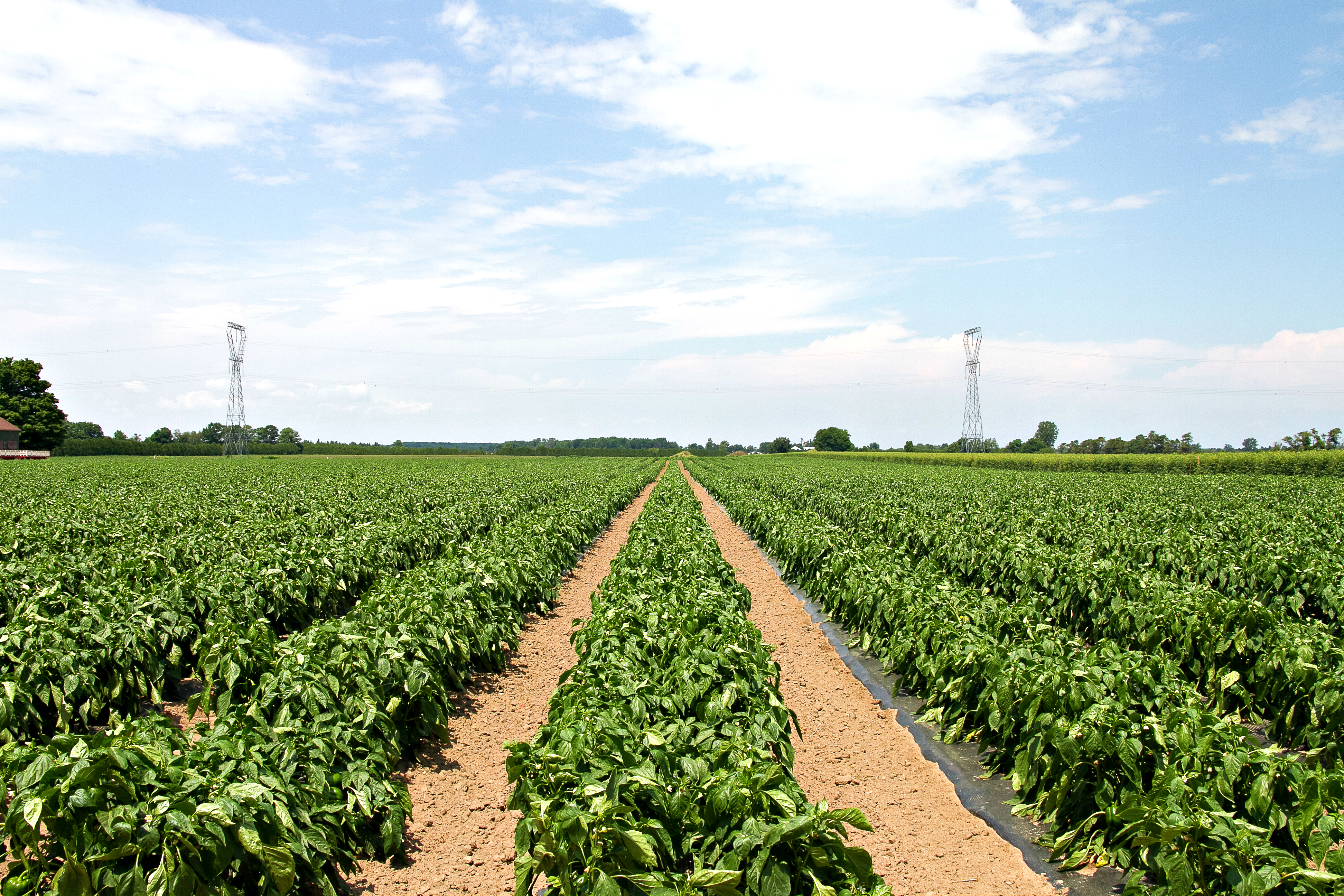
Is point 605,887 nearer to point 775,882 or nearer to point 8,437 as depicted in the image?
point 775,882

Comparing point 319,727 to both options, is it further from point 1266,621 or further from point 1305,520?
point 1305,520

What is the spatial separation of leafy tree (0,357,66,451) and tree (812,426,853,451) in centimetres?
11196

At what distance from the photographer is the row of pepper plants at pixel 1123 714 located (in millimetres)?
3391

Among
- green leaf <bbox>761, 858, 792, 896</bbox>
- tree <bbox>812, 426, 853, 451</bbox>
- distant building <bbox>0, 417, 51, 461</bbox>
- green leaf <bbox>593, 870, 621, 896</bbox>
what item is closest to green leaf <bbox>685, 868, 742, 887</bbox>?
green leaf <bbox>761, 858, 792, 896</bbox>

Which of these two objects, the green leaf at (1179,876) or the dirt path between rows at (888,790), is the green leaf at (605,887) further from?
the green leaf at (1179,876)

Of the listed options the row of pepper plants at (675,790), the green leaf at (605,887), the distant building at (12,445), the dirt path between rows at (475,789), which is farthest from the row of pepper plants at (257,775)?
the distant building at (12,445)

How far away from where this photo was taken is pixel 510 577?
9781mm

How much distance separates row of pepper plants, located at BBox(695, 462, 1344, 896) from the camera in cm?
339

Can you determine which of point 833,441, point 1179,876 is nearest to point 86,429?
point 833,441

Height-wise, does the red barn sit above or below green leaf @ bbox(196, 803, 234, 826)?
above

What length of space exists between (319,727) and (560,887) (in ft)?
6.68

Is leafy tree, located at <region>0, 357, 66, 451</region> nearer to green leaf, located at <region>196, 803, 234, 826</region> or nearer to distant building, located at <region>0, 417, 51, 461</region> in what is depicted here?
distant building, located at <region>0, 417, 51, 461</region>

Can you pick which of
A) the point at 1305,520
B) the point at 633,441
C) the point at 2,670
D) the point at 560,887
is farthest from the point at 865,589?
the point at 633,441

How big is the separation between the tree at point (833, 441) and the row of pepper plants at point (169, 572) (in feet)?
382
